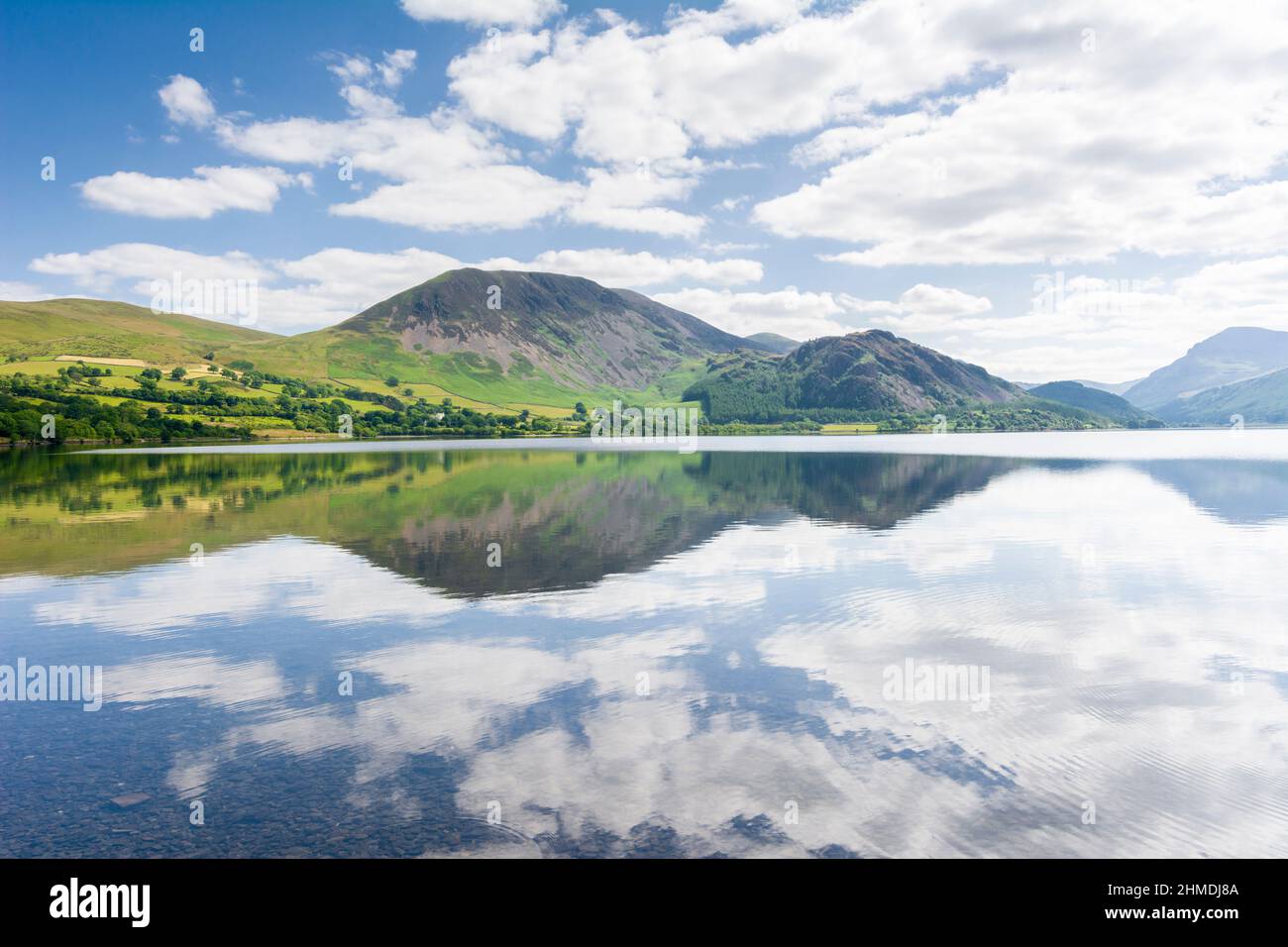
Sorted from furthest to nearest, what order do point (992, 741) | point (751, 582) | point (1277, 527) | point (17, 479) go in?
point (17, 479) → point (1277, 527) → point (751, 582) → point (992, 741)

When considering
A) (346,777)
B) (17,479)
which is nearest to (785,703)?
(346,777)

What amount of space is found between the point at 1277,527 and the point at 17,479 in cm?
13096

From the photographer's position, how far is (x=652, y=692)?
2153cm

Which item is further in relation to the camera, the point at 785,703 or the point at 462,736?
the point at 785,703

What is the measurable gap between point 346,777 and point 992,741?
49.9ft

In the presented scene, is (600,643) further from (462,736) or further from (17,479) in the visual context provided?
(17,479)

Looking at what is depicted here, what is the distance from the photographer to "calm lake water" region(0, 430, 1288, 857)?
1421cm

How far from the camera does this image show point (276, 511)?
65.0 m

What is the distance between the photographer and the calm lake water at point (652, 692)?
14211 mm

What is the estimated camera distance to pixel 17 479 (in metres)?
92.9
